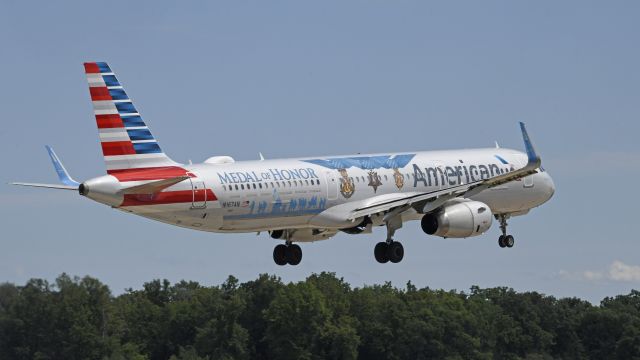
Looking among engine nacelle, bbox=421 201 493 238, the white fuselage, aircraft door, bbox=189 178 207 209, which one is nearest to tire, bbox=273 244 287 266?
the white fuselage

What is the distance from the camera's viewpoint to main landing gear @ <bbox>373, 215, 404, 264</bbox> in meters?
88.5

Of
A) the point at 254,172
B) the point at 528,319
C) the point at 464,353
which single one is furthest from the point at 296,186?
the point at 528,319

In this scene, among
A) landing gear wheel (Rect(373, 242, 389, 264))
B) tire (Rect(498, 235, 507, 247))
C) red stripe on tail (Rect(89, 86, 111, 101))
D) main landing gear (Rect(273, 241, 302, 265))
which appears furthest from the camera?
tire (Rect(498, 235, 507, 247))

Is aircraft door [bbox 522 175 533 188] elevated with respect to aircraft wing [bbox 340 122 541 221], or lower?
elevated

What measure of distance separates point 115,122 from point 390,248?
664 inches

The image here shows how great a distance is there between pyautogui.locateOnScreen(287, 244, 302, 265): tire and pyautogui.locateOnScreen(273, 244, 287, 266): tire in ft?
0.70

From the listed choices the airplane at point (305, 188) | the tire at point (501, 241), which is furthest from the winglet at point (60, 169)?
the tire at point (501, 241)

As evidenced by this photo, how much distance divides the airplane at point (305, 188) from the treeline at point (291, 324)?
50223mm

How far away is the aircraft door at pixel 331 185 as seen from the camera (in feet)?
286

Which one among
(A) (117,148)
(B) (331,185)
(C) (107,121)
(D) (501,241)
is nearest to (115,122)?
(C) (107,121)

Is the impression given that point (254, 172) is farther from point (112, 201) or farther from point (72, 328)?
point (72, 328)

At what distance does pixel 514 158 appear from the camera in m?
95.4

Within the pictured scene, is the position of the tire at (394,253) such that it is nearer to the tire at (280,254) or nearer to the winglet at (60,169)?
the tire at (280,254)

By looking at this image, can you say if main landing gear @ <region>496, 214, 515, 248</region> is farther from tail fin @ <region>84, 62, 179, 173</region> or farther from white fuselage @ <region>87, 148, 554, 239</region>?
tail fin @ <region>84, 62, 179, 173</region>
